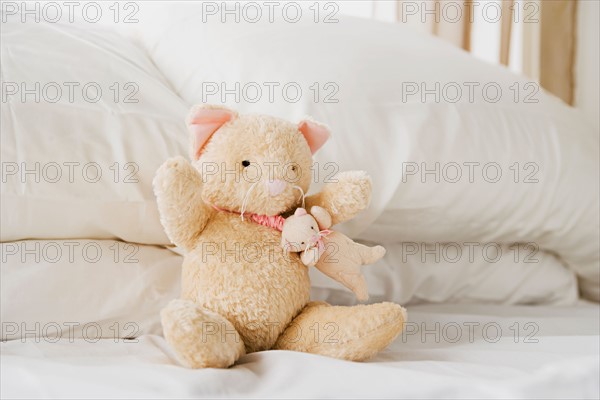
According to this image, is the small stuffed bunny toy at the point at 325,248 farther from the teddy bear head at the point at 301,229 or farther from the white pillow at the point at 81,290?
the white pillow at the point at 81,290

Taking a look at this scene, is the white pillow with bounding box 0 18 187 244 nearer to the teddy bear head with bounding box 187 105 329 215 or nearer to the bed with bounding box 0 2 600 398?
the bed with bounding box 0 2 600 398

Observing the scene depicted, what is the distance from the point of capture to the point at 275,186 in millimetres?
845

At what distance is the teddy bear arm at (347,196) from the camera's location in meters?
0.88

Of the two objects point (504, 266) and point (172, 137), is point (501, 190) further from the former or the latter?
point (172, 137)

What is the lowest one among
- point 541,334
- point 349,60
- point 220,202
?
point 541,334

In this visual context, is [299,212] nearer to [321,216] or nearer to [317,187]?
[321,216]

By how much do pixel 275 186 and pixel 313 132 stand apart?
0.11m

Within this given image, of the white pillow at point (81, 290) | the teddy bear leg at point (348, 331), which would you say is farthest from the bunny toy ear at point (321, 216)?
the white pillow at point (81, 290)

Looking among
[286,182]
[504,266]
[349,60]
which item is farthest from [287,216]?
[504,266]

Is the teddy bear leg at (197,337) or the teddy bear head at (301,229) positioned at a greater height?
the teddy bear head at (301,229)

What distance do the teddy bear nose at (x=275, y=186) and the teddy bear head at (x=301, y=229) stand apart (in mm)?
36

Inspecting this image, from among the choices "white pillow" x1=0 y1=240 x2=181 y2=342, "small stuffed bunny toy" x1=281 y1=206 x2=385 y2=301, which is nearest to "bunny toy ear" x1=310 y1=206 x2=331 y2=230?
"small stuffed bunny toy" x1=281 y1=206 x2=385 y2=301

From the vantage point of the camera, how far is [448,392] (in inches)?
24.0

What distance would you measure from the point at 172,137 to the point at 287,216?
203 millimetres
